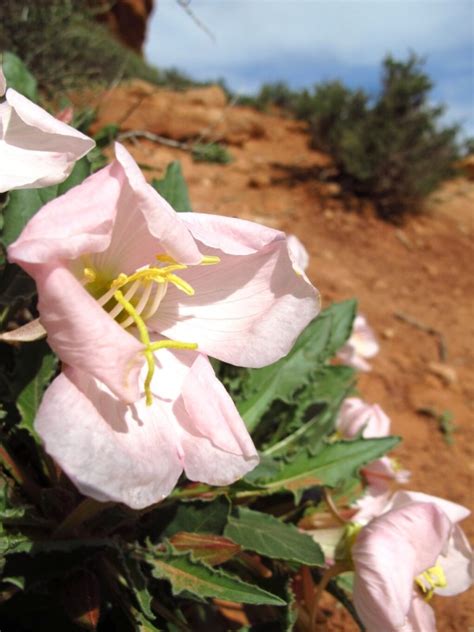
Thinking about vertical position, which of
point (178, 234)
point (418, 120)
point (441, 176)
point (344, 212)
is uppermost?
point (178, 234)

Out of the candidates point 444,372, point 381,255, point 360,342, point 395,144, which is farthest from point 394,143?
point 360,342

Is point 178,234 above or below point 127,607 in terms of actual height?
above

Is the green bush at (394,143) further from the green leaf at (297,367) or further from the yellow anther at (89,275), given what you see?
the yellow anther at (89,275)

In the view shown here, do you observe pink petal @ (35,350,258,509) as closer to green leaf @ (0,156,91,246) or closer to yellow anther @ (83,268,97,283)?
yellow anther @ (83,268,97,283)

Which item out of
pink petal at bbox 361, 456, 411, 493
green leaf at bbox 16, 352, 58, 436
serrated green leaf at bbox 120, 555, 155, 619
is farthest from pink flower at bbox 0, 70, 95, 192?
pink petal at bbox 361, 456, 411, 493

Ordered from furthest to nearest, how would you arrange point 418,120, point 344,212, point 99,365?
point 418,120, point 344,212, point 99,365

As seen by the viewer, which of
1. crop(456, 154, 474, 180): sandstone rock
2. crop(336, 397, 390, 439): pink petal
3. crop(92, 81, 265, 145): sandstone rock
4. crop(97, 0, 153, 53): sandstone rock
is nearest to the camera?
crop(336, 397, 390, 439): pink petal

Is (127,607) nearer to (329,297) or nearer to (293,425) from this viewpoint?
(293,425)

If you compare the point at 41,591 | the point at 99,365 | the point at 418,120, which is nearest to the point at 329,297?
the point at 41,591
